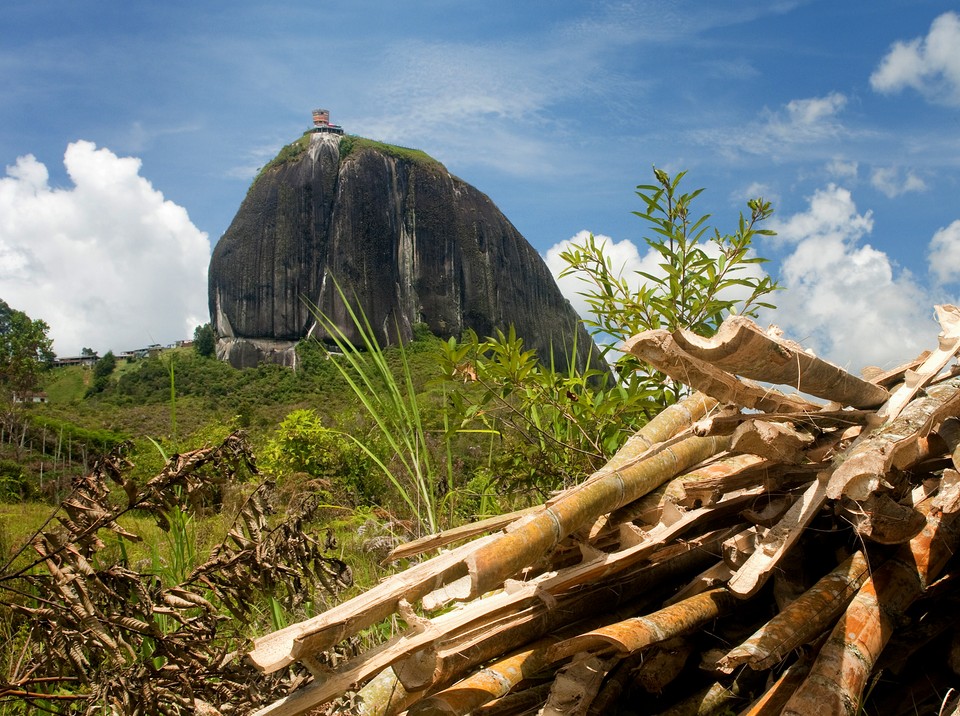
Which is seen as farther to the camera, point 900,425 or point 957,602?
point 957,602

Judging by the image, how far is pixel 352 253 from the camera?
73.0 metres

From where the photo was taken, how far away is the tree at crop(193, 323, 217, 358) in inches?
2844

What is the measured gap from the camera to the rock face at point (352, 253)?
7131 centimetres

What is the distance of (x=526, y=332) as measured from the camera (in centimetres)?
7244

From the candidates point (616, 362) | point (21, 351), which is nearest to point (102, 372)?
point (21, 351)

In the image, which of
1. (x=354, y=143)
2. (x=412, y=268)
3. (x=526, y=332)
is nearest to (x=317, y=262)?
(x=412, y=268)

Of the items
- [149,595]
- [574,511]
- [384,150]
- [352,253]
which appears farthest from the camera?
[384,150]

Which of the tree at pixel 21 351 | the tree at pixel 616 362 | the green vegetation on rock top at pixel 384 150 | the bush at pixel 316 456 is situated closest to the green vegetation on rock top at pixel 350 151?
the green vegetation on rock top at pixel 384 150

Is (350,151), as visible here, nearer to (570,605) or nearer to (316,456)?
(316,456)

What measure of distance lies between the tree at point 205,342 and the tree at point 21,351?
15.7 meters

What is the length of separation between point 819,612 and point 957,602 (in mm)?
667

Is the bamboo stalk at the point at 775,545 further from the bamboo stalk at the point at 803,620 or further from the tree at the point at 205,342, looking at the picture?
the tree at the point at 205,342

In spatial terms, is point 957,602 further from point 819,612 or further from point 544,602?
point 544,602

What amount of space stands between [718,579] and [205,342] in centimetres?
7657
